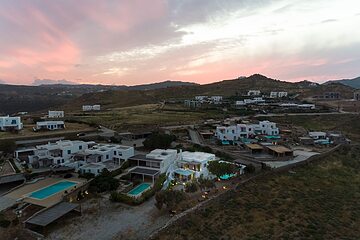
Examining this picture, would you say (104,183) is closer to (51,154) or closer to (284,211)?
(51,154)

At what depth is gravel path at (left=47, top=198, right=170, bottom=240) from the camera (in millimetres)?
20438

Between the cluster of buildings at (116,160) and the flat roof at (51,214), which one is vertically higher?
the cluster of buildings at (116,160)

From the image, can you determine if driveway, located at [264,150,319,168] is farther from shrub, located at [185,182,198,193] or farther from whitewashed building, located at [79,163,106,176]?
whitewashed building, located at [79,163,106,176]

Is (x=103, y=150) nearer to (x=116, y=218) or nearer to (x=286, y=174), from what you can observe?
(x=116, y=218)

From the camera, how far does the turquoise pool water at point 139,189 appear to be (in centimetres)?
2765

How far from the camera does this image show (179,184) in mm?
29328

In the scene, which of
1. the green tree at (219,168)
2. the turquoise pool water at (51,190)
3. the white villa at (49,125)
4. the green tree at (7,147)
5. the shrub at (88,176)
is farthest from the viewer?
the white villa at (49,125)

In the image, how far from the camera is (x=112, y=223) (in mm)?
22125

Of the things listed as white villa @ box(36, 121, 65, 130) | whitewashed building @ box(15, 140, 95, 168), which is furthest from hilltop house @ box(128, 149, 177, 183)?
white villa @ box(36, 121, 65, 130)

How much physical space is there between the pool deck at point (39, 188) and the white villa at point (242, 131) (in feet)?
83.1

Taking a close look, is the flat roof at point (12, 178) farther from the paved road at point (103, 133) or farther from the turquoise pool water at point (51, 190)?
the paved road at point (103, 133)

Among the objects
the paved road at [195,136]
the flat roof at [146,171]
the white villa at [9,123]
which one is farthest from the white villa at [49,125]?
the flat roof at [146,171]

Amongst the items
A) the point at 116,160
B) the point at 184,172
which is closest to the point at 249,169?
the point at 184,172

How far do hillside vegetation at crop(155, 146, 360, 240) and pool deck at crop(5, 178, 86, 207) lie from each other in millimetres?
11685
